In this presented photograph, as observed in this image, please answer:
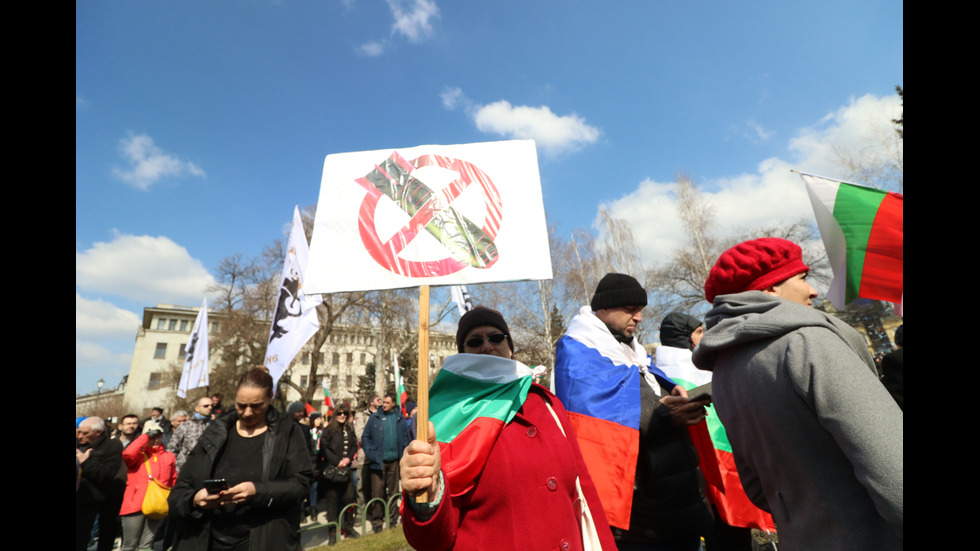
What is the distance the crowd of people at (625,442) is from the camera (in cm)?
149

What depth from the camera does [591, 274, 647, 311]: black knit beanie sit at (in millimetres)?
3137

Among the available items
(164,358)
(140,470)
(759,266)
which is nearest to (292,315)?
(140,470)

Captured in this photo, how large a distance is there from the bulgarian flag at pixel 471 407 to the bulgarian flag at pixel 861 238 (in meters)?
3.66

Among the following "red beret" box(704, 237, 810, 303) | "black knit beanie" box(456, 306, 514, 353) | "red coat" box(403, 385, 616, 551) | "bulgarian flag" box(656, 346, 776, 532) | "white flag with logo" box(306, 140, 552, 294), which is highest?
"white flag with logo" box(306, 140, 552, 294)

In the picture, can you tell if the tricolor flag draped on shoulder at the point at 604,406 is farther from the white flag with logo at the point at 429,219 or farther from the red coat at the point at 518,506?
the white flag with logo at the point at 429,219

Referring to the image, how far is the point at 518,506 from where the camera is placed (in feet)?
6.21

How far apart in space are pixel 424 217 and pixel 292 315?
217 inches

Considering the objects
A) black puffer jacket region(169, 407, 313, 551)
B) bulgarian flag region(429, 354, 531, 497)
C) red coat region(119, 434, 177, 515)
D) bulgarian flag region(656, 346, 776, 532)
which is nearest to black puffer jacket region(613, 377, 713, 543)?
bulgarian flag region(656, 346, 776, 532)

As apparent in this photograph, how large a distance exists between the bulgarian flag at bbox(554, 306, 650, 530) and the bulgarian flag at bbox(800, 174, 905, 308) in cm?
252

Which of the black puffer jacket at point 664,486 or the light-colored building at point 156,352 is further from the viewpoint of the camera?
the light-colored building at point 156,352

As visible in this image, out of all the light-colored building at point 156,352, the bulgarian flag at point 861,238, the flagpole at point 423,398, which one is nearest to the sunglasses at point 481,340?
the flagpole at point 423,398

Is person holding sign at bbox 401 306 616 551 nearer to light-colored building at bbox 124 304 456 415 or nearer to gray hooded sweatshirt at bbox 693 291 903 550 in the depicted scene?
gray hooded sweatshirt at bbox 693 291 903 550

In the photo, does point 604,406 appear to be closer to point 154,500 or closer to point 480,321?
point 480,321
